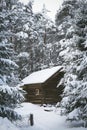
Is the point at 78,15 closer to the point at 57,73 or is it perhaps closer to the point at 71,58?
the point at 71,58

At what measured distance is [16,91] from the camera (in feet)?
53.4

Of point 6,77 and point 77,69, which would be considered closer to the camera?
point 6,77

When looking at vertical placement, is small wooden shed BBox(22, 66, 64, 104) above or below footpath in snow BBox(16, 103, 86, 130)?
above

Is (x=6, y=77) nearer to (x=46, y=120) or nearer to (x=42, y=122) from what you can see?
(x=42, y=122)

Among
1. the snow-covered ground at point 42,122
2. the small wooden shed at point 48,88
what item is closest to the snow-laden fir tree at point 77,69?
the snow-covered ground at point 42,122

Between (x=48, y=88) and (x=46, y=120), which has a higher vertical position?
(x=48, y=88)

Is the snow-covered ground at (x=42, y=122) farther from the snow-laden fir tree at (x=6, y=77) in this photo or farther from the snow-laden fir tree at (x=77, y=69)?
the snow-laden fir tree at (x=77, y=69)

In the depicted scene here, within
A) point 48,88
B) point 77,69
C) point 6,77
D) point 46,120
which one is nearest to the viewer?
point 6,77

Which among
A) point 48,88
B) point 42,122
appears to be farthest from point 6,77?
point 48,88

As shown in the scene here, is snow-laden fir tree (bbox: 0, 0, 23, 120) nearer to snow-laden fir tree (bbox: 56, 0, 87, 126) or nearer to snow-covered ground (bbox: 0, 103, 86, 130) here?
snow-covered ground (bbox: 0, 103, 86, 130)

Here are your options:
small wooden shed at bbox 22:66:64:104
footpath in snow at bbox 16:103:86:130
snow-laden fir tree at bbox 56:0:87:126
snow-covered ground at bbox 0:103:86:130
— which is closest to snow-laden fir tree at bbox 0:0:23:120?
snow-covered ground at bbox 0:103:86:130

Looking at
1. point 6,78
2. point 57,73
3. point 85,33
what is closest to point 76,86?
point 85,33

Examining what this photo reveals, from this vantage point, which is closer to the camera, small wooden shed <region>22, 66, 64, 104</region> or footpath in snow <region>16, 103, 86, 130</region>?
footpath in snow <region>16, 103, 86, 130</region>

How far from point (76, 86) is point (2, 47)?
6.42m
